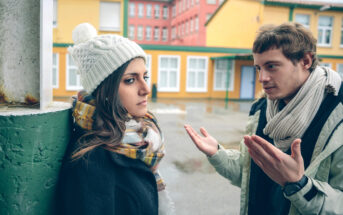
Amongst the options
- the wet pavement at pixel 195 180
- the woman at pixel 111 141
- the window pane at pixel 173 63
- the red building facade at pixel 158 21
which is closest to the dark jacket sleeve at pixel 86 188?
the woman at pixel 111 141

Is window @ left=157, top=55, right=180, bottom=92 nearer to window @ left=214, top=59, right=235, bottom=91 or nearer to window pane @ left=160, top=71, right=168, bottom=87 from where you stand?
window pane @ left=160, top=71, right=168, bottom=87

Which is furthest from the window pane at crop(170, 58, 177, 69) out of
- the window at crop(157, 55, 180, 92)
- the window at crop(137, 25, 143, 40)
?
the window at crop(137, 25, 143, 40)

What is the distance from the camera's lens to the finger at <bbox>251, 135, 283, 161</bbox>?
4.62ft

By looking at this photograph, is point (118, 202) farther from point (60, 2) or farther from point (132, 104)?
point (60, 2)

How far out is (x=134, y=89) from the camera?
64.6 inches

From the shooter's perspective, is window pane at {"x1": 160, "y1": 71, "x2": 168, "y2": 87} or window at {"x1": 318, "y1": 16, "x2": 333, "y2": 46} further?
window at {"x1": 318, "y1": 16, "x2": 333, "y2": 46}

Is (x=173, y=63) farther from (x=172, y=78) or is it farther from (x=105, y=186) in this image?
(x=105, y=186)

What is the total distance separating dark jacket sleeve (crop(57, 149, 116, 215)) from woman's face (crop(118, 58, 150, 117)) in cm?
34

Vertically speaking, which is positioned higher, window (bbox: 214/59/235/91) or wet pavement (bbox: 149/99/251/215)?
window (bbox: 214/59/235/91)

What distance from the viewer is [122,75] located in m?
1.60

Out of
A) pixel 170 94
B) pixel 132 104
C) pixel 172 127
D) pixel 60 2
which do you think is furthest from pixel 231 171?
pixel 60 2

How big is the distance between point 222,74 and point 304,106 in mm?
19952

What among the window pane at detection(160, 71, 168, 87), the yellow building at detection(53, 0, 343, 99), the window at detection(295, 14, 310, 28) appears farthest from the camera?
the window at detection(295, 14, 310, 28)

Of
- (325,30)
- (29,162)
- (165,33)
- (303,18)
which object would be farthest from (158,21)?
(29,162)
